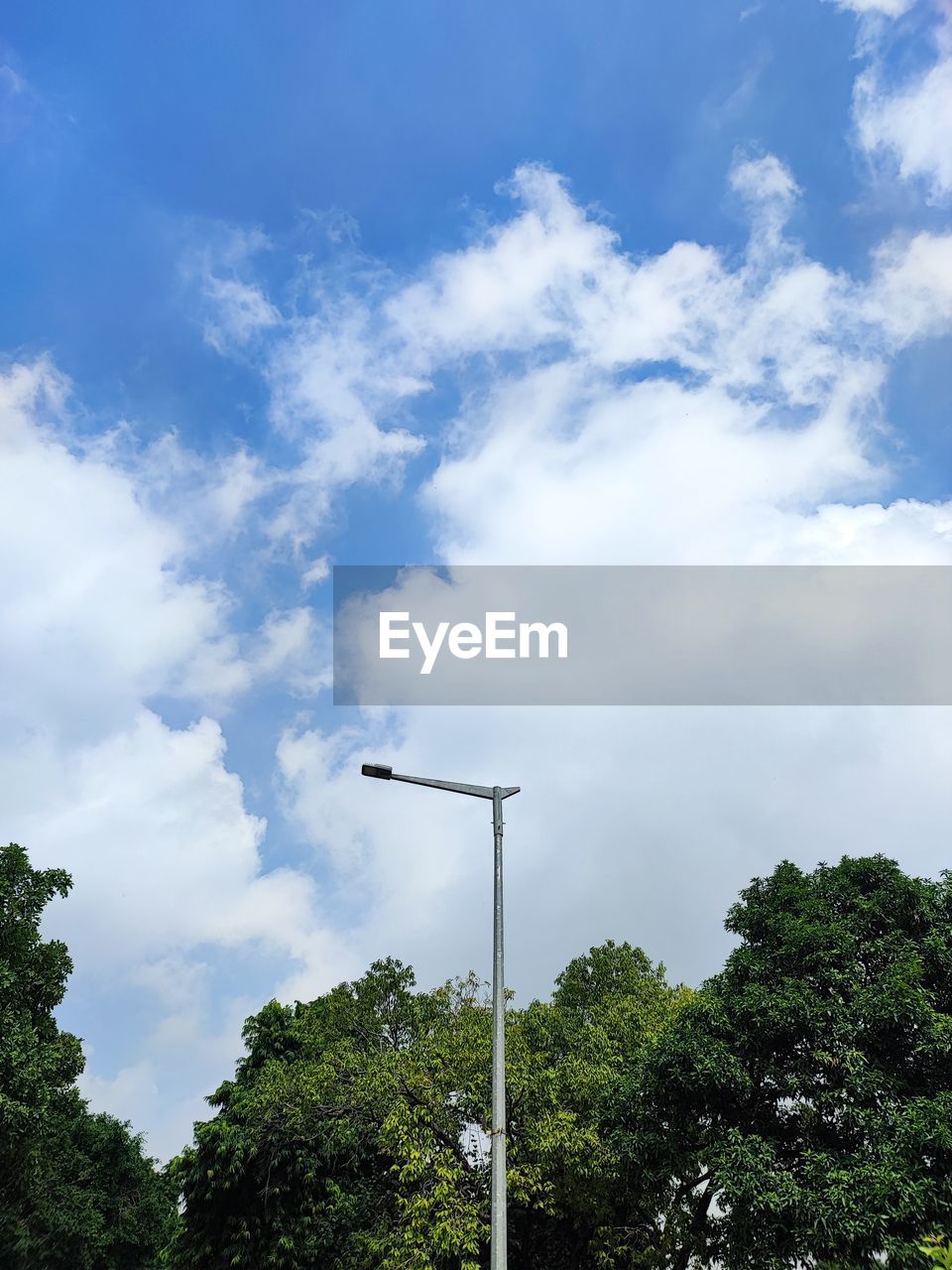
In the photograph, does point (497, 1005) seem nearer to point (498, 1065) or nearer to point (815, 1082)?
point (498, 1065)

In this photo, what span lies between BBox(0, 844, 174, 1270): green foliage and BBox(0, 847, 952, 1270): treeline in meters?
0.10

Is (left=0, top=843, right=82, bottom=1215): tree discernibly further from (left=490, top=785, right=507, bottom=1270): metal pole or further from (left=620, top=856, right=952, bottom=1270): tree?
(left=490, top=785, right=507, bottom=1270): metal pole

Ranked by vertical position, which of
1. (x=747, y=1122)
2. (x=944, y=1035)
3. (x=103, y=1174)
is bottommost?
(x=103, y=1174)

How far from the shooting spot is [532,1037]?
24.1m

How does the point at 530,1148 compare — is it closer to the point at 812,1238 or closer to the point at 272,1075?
the point at 812,1238

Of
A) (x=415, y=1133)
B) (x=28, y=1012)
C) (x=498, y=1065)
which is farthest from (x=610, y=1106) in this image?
(x=28, y=1012)

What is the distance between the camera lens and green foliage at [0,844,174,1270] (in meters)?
22.5

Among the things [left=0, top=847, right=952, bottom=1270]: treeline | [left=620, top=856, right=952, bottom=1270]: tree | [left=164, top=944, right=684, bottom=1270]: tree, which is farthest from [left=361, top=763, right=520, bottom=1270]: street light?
[left=164, top=944, right=684, bottom=1270]: tree

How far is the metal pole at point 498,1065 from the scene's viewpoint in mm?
9352

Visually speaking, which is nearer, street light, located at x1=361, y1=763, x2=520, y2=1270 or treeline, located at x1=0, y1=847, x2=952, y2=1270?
street light, located at x1=361, y1=763, x2=520, y2=1270

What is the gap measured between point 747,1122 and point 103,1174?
41534mm

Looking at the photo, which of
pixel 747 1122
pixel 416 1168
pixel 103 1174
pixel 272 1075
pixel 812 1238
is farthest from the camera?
pixel 103 1174

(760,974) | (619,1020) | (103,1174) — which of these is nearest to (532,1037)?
(619,1020)

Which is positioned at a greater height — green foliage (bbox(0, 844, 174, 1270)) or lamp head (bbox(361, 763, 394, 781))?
lamp head (bbox(361, 763, 394, 781))
